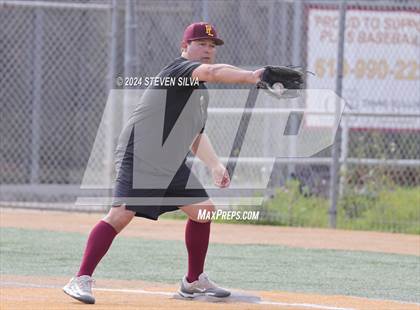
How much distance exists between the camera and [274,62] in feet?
49.7

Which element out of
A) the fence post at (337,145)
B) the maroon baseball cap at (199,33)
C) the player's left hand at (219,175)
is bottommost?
the fence post at (337,145)

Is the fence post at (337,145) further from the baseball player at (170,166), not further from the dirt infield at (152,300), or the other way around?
the baseball player at (170,166)

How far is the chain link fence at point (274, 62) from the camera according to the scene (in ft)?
47.9

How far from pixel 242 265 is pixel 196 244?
2486 mm

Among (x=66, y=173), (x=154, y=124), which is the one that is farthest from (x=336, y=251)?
(x=66, y=173)

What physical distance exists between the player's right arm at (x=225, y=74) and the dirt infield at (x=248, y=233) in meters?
5.24

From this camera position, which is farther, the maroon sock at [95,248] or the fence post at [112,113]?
the fence post at [112,113]

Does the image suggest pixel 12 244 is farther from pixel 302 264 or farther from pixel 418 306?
pixel 418 306

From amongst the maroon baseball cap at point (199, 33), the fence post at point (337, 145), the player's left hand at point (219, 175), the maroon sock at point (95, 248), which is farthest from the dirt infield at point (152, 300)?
the fence post at point (337, 145)

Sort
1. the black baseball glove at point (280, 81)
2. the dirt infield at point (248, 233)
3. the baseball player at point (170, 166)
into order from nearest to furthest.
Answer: the black baseball glove at point (280, 81)
the baseball player at point (170, 166)
the dirt infield at point (248, 233)

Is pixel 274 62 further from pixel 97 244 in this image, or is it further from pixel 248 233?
pixel 97 244
